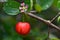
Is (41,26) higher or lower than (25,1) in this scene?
lower

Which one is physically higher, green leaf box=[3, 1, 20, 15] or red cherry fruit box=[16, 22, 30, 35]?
green leaf box=[3, 1, 20, 15]

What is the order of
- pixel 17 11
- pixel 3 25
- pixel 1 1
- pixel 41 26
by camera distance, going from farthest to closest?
pixel 41 26 → pixel 3 25 → pixel 1 1 → pixel 17 11

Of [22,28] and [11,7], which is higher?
[11,7]

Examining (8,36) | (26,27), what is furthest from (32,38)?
(26,27)

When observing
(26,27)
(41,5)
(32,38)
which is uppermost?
(41,5)

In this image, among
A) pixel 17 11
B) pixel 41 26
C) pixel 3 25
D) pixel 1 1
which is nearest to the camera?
pixel 17 11

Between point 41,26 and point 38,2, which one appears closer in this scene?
point 38,2

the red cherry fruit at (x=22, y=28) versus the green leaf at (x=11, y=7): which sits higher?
the green leaf at (x=11, y=7)

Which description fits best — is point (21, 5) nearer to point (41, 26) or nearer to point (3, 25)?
point (3, 25)
